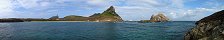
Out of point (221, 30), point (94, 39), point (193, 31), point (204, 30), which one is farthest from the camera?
point (94, 39)

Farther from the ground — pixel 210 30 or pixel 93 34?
pixel 210 30

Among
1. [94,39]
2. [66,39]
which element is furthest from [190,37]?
[66,39]

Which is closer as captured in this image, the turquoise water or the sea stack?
the sea stack

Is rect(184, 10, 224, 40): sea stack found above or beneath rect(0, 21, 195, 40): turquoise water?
above

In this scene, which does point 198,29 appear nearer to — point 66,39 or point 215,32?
point 215,32

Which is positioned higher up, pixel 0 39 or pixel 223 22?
pixel 223 22

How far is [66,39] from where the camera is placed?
59219 millimetres

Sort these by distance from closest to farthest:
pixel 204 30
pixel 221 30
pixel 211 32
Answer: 1. pixel 221 30
2. pixel 211 32
3. pixel 204 30

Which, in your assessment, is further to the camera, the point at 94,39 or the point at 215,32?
the point at 94,39

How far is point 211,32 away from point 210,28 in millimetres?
1098

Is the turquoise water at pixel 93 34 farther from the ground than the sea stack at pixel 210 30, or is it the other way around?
the sea stack at pixel 210 30

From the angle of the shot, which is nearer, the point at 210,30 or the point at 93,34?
the point at 210,30

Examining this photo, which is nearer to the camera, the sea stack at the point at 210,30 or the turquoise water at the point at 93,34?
the sea stack at the point at 210,30

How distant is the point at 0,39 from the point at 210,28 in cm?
4567
